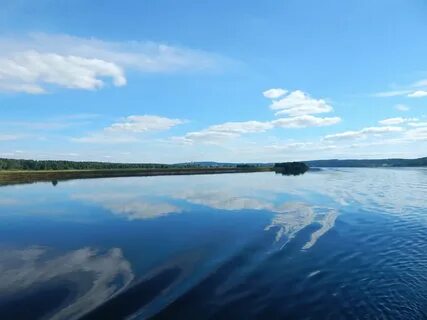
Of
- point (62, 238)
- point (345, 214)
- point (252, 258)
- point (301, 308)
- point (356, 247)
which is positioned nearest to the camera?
point (301, 308)

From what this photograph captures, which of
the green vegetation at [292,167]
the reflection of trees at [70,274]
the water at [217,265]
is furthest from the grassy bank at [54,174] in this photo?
the reflection of trees at [70,274]

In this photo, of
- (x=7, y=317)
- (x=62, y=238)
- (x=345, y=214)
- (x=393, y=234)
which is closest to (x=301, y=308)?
(x=7, y=317)

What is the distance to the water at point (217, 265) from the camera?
14.1 m

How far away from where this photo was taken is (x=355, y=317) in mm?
13109

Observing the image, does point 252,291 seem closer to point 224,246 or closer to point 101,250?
point 224,246

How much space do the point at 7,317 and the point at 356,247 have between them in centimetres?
1787

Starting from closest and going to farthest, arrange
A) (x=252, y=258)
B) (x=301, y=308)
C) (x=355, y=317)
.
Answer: (x=355, y=317) < (x=301, y=308) < (x=252, y=258)

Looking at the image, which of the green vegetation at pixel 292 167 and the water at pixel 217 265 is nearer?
the water at pixel 217 265

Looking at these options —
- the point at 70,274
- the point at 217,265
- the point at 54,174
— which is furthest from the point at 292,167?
the point at 70,274

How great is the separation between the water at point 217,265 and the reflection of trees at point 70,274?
0.05m

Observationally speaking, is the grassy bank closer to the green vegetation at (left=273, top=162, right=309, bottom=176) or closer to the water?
the green vegetation at (left=273, top=162, right=309, bottom=176)

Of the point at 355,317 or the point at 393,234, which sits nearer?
the point at 355,317

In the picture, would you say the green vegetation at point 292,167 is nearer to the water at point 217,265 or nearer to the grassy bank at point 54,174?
the grassy bank at point 54,174

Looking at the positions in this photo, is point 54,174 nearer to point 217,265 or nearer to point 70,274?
point 70,274
